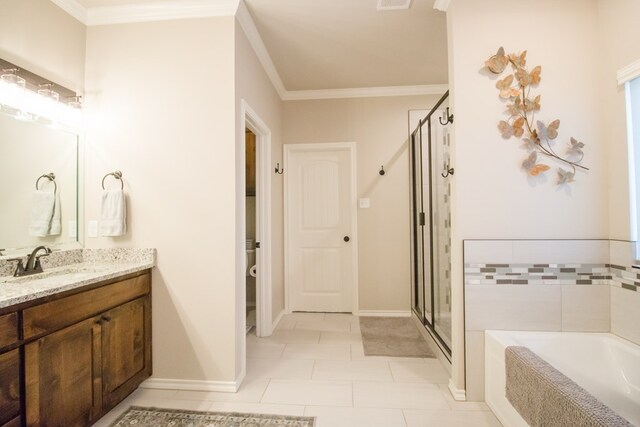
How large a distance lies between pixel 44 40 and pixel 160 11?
0.74 m

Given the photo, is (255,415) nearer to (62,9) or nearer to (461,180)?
(461,180)

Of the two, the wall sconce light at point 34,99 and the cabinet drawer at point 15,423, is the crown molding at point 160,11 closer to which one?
the wall sconce light at point 34,99

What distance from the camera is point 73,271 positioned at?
1771mm

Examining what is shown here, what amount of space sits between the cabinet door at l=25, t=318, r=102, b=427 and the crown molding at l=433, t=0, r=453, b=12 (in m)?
2.97

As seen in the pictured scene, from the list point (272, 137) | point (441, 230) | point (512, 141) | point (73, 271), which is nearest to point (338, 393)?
point (441, 230)

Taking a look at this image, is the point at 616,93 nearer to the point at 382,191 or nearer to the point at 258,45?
the point at 382,191

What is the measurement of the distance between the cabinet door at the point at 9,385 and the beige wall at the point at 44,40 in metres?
1.64

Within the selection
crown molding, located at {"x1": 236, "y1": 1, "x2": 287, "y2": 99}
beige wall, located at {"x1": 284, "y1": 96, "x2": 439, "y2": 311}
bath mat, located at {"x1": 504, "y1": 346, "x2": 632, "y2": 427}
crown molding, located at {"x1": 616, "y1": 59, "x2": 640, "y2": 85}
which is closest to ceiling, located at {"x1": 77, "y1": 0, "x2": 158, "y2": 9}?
crown molding, located at {"x1": 236, "y1": 1, "x2": 287, "y2": 99}

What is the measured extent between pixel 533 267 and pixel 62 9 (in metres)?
3.56

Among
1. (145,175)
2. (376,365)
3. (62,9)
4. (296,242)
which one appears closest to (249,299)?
(296,242)

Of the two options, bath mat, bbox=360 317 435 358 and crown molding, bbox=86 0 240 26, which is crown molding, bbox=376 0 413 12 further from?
bath mat, bbox=360 317 435 358

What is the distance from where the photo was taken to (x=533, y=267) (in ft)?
6.05

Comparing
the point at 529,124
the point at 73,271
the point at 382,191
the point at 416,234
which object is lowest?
the point at 73,271

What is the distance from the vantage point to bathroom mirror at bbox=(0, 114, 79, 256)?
1.66 metres
